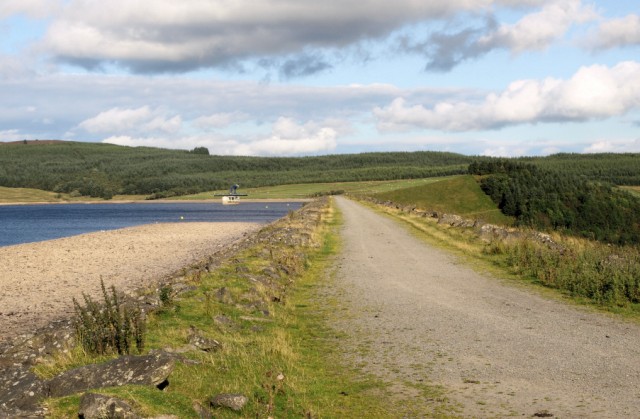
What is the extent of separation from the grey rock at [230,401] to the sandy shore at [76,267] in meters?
8.73

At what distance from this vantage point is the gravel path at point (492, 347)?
26.7 feet

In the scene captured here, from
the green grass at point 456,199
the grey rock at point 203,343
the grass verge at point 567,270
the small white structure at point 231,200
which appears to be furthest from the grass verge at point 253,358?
the small white structure at point 231,200

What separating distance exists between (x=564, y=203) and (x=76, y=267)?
3041 inches

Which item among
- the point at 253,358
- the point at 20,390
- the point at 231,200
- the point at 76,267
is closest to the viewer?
the point at 20,390

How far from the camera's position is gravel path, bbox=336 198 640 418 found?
814 cm

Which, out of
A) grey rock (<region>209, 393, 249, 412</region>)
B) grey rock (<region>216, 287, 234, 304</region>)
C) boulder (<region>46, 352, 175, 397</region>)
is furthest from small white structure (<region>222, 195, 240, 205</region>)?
grey rock (<region>209, 393, 249, 412</region>)

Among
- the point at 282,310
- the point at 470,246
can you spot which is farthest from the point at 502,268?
the point at 282,310

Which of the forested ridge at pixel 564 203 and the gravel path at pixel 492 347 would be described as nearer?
the gravel path at pixel 492 347

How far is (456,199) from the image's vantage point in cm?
9781

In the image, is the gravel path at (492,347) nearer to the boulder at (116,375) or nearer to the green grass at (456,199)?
the boulder at (116,375)

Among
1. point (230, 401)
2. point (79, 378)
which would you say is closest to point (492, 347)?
point (230, 401)

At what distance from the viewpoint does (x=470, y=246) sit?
92.9 ft

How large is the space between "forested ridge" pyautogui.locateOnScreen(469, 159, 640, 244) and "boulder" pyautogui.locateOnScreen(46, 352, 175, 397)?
7752 centimetres

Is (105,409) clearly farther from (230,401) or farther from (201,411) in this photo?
(230,401)
